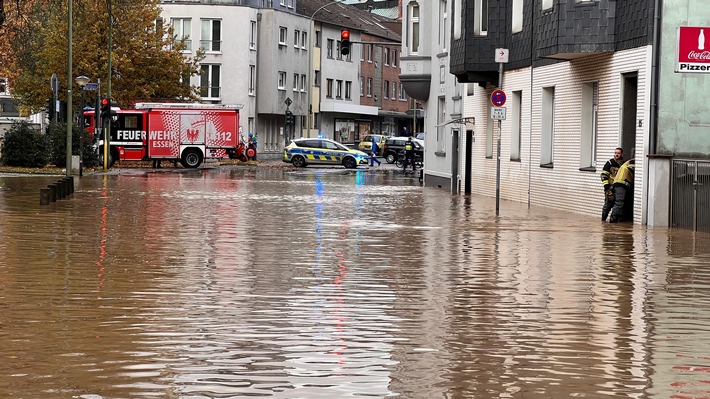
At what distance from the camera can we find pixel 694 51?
1908 centimetres

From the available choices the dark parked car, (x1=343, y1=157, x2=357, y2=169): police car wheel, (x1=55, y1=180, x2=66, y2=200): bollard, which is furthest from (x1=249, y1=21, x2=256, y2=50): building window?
(x1=55, y1=180, x2=66, y2=200): bollard

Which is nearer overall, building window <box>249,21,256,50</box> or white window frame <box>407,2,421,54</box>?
white window frame <box>407,2,421,54</box>

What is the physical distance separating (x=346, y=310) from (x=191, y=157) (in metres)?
55.0

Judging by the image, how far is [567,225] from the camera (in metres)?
25.6

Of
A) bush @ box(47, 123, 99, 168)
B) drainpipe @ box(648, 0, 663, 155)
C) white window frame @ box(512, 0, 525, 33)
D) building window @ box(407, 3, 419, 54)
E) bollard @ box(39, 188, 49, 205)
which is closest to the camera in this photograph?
drainpipe @ box(648, 0, 663, 155)

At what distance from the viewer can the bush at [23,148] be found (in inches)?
2025

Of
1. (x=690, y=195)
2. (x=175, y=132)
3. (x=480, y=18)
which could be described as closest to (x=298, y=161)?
(x=175, y=132)

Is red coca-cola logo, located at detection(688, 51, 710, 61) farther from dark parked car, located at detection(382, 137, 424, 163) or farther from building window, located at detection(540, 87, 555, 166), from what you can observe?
dark parked car, located at detection(382, 137, 424, 163)

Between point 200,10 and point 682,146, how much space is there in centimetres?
7056

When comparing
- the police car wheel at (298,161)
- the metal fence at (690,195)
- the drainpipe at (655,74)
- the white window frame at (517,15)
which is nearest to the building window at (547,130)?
the white window frame at (517,15)

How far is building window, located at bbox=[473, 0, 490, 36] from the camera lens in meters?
38.4

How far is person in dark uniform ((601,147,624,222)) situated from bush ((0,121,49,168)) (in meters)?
29.5

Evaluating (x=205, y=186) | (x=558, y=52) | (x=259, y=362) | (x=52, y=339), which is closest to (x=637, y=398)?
(x=259, y=362)

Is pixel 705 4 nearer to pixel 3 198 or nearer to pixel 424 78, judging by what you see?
pixel 3 198
